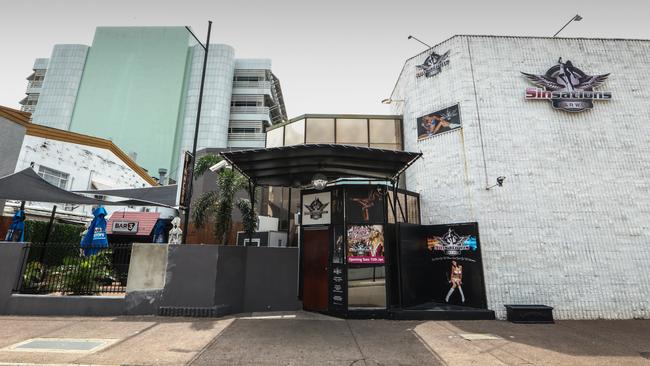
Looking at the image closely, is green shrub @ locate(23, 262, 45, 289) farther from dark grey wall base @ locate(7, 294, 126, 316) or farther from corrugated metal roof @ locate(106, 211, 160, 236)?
→ corrugated metal roof @ locate(106, 211, 160, 236)

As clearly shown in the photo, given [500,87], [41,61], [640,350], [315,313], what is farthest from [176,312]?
[41,61]

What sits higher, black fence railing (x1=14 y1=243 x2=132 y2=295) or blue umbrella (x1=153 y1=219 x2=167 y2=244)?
blue umbrella (x1=153 y1=219 x2=167 y2=244)

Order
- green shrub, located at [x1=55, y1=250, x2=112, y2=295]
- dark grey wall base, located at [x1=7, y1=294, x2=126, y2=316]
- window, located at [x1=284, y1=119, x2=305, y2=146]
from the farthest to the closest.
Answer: window, located at [x1=284, y1=119, x2=305, y2=146] < green shrub, located at [x1=55, y1=250, x2=112, y2=295] < dark grey wall base, located at [x1=7, y1=294, x2=126, y2=316]

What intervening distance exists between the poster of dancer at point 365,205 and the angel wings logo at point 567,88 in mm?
7299

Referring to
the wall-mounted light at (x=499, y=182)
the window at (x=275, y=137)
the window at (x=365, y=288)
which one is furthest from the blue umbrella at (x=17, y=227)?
the wall-mounted light at (x=499, y=182)

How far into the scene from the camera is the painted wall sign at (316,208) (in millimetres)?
10266

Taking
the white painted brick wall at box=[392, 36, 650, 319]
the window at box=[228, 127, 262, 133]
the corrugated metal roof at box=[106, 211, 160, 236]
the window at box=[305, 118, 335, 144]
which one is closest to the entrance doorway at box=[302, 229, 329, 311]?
the white painted brick wall at box=[392, 36, 650, 319]

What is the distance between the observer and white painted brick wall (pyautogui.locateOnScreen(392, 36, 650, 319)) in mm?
9812

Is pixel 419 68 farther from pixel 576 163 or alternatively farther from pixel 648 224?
pixel 648 224

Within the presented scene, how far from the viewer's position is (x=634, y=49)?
11758 mm

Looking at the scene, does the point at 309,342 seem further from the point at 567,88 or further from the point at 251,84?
the point at 251,84

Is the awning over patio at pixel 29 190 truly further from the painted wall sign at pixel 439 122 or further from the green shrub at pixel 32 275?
the painted wall sign at pixel 439 122

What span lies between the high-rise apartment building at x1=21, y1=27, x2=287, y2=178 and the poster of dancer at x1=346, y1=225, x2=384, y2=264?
40.4m

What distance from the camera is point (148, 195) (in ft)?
38.9
